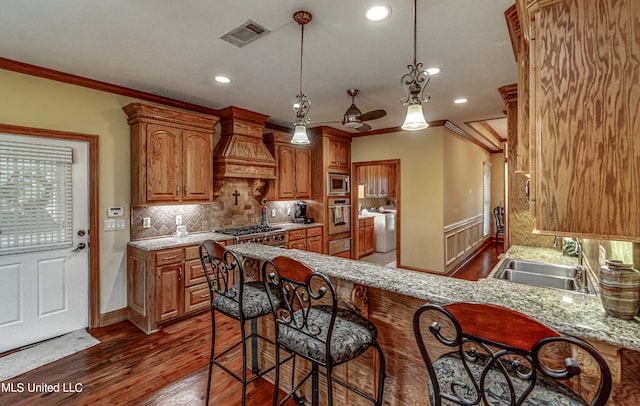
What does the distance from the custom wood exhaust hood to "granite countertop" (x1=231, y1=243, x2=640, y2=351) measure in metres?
2.70

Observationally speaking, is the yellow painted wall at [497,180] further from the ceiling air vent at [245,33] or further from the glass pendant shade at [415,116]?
the ceiling air vent at [245,33]

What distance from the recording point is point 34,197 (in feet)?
9.42

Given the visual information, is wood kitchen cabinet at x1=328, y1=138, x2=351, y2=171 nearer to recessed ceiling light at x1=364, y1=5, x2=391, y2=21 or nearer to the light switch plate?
the light switch plate

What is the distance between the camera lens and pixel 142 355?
107 inches

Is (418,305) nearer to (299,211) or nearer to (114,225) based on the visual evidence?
(114,225)

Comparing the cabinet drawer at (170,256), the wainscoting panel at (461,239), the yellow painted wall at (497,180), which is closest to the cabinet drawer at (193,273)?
the cabinet drawer at (170,256)

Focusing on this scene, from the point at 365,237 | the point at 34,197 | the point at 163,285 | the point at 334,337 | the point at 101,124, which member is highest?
the point at 101,124

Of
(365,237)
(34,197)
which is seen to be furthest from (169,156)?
(365,237)

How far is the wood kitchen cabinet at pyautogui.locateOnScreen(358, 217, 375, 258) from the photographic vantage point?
6473 mm

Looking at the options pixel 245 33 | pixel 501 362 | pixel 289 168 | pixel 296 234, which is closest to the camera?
pixel 501 362

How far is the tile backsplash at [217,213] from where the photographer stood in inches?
143

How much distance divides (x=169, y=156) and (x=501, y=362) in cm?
365

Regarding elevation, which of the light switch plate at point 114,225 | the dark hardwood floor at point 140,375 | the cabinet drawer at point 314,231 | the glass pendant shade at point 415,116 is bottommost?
the dark hardwood floor at point 140,375

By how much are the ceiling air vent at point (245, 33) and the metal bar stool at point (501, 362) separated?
215 cm
